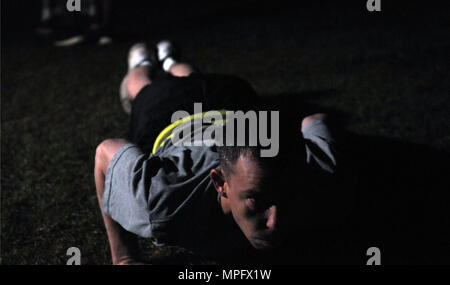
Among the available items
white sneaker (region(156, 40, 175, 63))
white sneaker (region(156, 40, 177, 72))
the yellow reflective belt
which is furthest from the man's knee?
white sneaker (region(156, 40, 175, 63))

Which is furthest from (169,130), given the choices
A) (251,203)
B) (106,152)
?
(251,203)

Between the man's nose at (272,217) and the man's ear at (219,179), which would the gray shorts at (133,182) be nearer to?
the man's ear at (219,179)

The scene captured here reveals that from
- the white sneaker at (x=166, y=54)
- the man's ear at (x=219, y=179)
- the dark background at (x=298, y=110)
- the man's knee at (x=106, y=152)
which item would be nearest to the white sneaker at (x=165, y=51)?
the white sneaker at (x=166, y=54)

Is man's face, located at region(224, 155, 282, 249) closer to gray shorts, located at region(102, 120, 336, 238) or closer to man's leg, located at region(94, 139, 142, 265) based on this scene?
gray shorts, located at region(102, 120, 336, 238)

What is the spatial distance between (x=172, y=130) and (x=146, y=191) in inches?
19.5

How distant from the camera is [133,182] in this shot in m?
1.38

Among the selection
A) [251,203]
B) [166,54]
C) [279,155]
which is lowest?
[251,203]

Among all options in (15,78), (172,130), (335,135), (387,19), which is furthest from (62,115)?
(387,19)

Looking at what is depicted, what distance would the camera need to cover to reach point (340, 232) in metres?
1.71

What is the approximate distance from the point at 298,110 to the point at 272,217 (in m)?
1.66

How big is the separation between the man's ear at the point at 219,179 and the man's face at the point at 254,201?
0.07 ft

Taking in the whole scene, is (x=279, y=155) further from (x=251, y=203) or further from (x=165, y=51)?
(x=165, y=51)

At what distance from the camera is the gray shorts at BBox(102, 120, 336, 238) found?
1344mm
